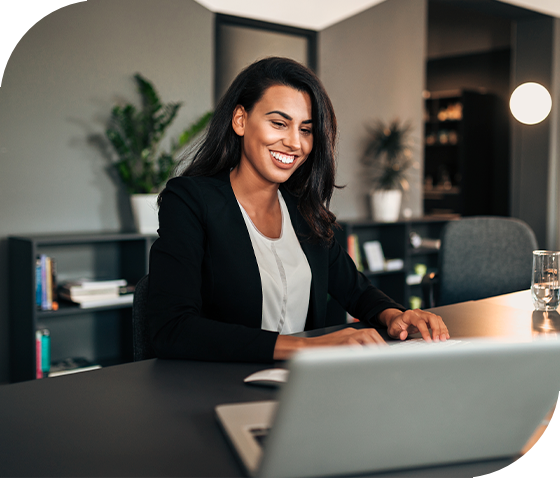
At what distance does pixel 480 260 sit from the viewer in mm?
2625

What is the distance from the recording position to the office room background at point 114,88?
316 centimetres

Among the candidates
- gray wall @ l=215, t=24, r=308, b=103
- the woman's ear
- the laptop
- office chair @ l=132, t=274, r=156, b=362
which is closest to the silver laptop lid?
the laptop

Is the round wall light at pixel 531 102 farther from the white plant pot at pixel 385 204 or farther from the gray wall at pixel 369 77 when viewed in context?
the white plant pot at pixel 385 204

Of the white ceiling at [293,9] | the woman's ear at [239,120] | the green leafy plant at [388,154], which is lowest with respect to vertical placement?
the woman's ear at [239,120]

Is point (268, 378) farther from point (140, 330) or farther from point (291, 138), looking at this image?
point (291, 138)

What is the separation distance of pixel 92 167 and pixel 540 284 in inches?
104

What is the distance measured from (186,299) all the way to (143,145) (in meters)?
2.30

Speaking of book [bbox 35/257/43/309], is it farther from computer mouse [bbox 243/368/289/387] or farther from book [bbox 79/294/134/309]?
computer mouse [bbox 243/368/289/387]

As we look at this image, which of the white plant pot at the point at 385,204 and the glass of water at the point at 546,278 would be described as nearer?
the glass of water at the point at 546,278

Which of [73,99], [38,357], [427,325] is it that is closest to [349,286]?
[427,325]

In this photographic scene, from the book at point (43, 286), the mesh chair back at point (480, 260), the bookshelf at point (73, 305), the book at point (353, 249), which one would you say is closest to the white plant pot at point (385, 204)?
the book at point (353, 249)

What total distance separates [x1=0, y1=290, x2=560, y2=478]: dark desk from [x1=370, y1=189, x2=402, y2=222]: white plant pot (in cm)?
355

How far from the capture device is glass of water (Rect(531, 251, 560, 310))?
63.6 inches

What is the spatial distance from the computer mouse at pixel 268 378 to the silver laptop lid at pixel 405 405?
333 mm
